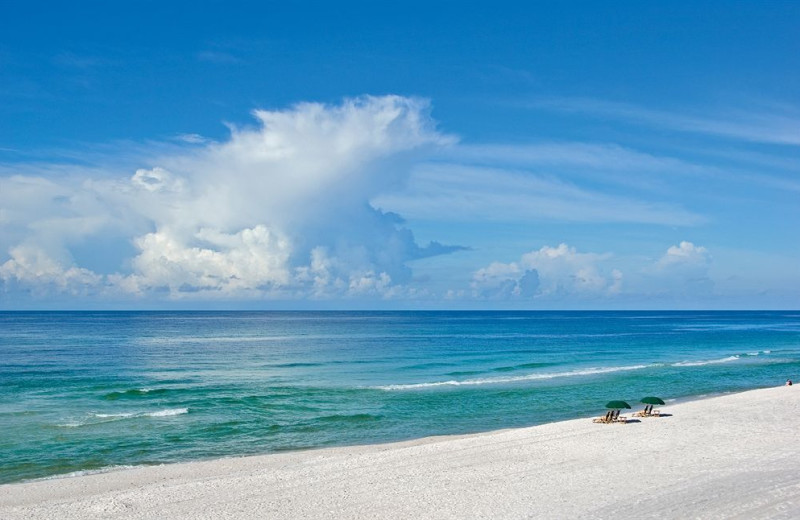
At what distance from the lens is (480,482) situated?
21.6 meters

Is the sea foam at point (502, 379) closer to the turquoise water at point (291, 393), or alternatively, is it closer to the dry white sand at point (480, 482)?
the turquoise water at point (291, 393)

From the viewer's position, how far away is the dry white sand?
18828 mm

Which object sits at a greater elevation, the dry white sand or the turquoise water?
the dry white sand

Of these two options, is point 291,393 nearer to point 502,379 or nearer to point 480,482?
point 502,379

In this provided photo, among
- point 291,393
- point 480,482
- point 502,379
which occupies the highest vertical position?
point 480,482

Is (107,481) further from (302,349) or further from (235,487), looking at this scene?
(302,349)

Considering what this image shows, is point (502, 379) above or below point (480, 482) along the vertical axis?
below

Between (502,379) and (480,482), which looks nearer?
(480,482)

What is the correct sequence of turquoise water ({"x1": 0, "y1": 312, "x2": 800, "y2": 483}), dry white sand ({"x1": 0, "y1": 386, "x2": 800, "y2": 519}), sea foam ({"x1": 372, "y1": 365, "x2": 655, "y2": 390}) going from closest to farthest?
dry white sand ({"x1": 0, "y1": 386, "x2": 800, "y2": 519}) < turquoise water ({"x1": 0, "y1": 312, "x2": 800, "y2": 483}) < sea foam ({"x1": 372, "y1": 365, "x2": 655, "y2": 390})

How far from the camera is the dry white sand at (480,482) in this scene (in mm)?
18828

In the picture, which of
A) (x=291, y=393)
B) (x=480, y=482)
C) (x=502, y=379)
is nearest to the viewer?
(x=480, y=482)

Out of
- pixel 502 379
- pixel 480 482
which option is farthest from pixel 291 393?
Answer: pixel 480 482

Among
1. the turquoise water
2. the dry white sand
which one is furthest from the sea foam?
the dry white sand

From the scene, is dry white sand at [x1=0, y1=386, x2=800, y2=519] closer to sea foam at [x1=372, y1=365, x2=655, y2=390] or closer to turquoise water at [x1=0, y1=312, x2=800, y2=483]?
turquoise water at [x1=0, y1=312, x2=800, y2=483]
